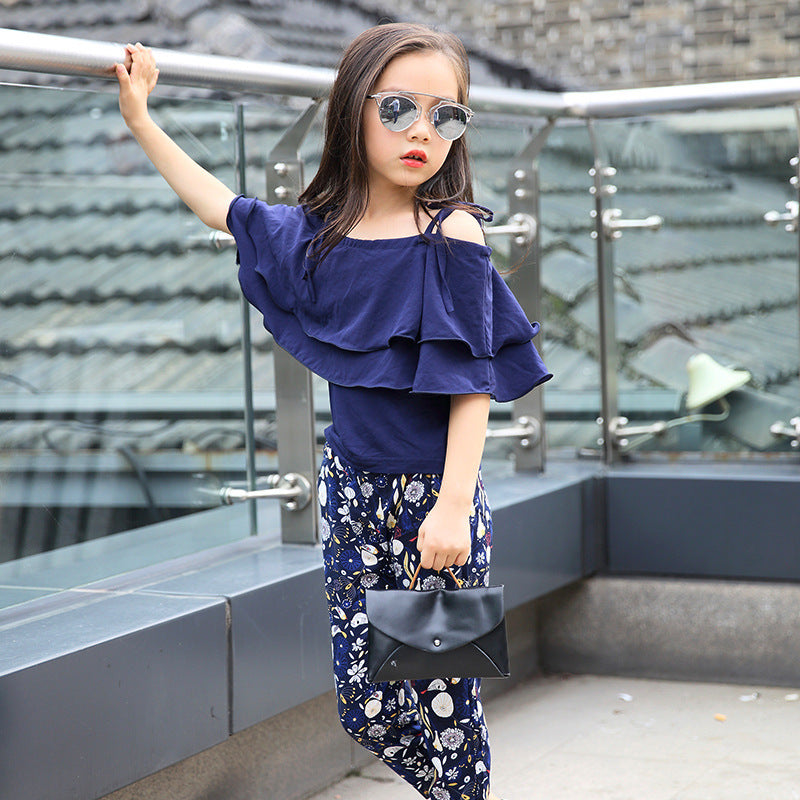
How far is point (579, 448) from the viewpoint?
4.10 metres

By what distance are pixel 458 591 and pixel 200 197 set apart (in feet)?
2.66

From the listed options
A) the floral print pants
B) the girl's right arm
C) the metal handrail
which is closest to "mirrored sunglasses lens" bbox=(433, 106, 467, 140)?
the girl's right arm

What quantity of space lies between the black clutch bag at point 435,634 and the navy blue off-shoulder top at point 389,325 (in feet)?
0.69

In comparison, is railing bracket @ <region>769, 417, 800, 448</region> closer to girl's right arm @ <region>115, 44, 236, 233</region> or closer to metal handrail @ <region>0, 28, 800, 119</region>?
metal handrail @ <region>0, 28, 800, 119</region>

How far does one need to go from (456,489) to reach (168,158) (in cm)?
77

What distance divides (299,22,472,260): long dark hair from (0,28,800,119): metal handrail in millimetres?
Answer: 457

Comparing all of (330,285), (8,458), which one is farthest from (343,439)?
(8,458)

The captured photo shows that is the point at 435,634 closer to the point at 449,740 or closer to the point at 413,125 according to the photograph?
the point at 449,740

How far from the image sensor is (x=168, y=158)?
7.13ft

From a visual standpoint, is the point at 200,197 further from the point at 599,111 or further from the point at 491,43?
the point at 491,43

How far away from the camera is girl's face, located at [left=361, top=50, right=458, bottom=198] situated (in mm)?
1991

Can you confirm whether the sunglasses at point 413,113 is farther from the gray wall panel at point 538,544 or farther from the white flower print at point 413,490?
the gray wall panel at point 538,544

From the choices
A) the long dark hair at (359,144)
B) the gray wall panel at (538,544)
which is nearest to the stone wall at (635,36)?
the gray wall panel at (538,544)

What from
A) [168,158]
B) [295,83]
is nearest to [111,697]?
[168,158]
